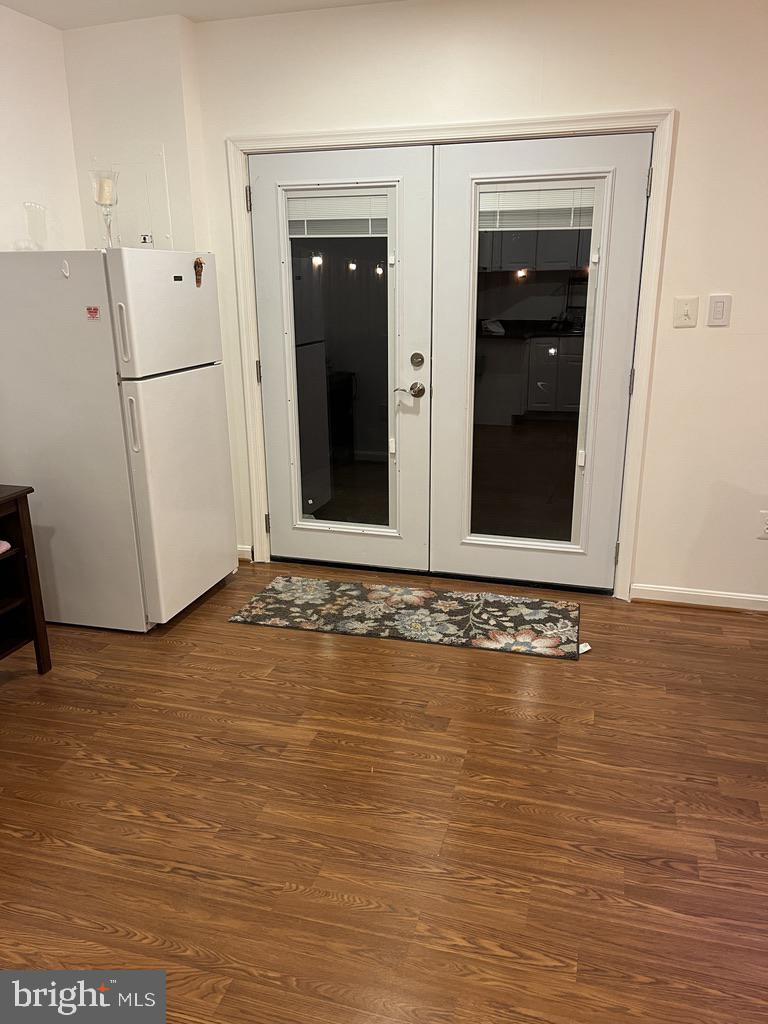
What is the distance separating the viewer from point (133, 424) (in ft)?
10.1

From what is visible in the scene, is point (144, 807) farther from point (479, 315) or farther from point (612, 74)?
point (612, 74)

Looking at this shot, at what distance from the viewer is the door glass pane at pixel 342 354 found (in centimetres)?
359

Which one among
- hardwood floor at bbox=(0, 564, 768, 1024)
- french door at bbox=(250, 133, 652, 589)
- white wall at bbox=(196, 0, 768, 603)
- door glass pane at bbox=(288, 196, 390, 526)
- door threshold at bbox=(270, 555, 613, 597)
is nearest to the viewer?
hardwood floor at bbox=(0, 564, 768, 1024)

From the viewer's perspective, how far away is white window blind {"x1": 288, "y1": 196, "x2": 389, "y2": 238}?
353cm

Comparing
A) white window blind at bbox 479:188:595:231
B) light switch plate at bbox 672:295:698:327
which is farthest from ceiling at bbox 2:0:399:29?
light switch plate at bbox 672:295:698:327

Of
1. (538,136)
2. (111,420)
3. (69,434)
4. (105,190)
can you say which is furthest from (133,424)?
(538,136)

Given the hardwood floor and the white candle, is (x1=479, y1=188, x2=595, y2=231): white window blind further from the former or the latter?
the hardwood floor

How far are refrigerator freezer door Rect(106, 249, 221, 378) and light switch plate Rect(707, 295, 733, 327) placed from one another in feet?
7.28

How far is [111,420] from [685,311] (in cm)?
245

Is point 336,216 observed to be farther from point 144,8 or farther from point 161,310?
point 144,8

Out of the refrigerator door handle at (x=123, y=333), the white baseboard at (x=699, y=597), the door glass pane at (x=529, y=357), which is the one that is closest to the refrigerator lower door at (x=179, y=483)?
the refrigerator door handle at (x=123, y=333)

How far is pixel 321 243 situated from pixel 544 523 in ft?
5.69

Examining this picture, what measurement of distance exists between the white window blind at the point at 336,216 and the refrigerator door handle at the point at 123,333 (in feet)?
3.52

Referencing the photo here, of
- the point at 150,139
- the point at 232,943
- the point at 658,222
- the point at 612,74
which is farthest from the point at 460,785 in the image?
the point at 150,139
